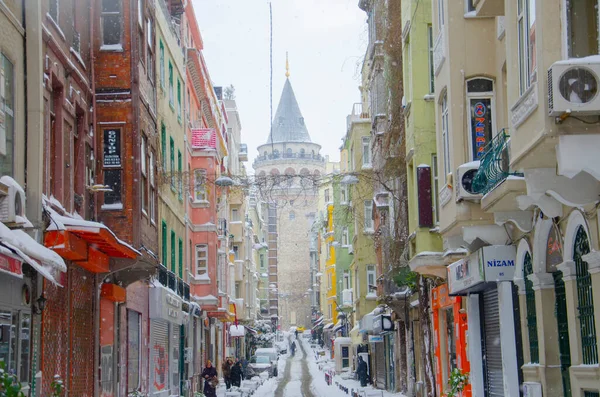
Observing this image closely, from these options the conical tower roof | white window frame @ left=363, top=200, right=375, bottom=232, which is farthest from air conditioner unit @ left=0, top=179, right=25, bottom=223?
the conical tower roof

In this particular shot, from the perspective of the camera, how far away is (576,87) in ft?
33.2

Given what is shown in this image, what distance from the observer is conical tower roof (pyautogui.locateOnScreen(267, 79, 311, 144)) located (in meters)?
172

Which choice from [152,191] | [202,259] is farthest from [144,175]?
[202,259]

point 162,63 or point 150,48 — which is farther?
point 162,63

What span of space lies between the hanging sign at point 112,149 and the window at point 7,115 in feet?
24.3

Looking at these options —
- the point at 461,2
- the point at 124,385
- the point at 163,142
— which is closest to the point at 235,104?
the point at 163,142

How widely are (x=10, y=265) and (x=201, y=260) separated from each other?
28556 mm

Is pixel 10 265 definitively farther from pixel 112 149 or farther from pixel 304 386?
pixel 304 386

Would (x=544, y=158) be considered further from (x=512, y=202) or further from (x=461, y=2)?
(x=461, y=2)

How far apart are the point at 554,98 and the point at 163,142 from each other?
19684 millimetres

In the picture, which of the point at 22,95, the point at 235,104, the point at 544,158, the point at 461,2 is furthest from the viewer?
the point at 235,104

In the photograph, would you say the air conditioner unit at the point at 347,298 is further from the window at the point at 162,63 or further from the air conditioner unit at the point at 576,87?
the air conditioner unit at the point at 576,87

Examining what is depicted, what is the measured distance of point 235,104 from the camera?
76.1m

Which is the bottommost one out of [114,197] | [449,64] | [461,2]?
[114,197]
